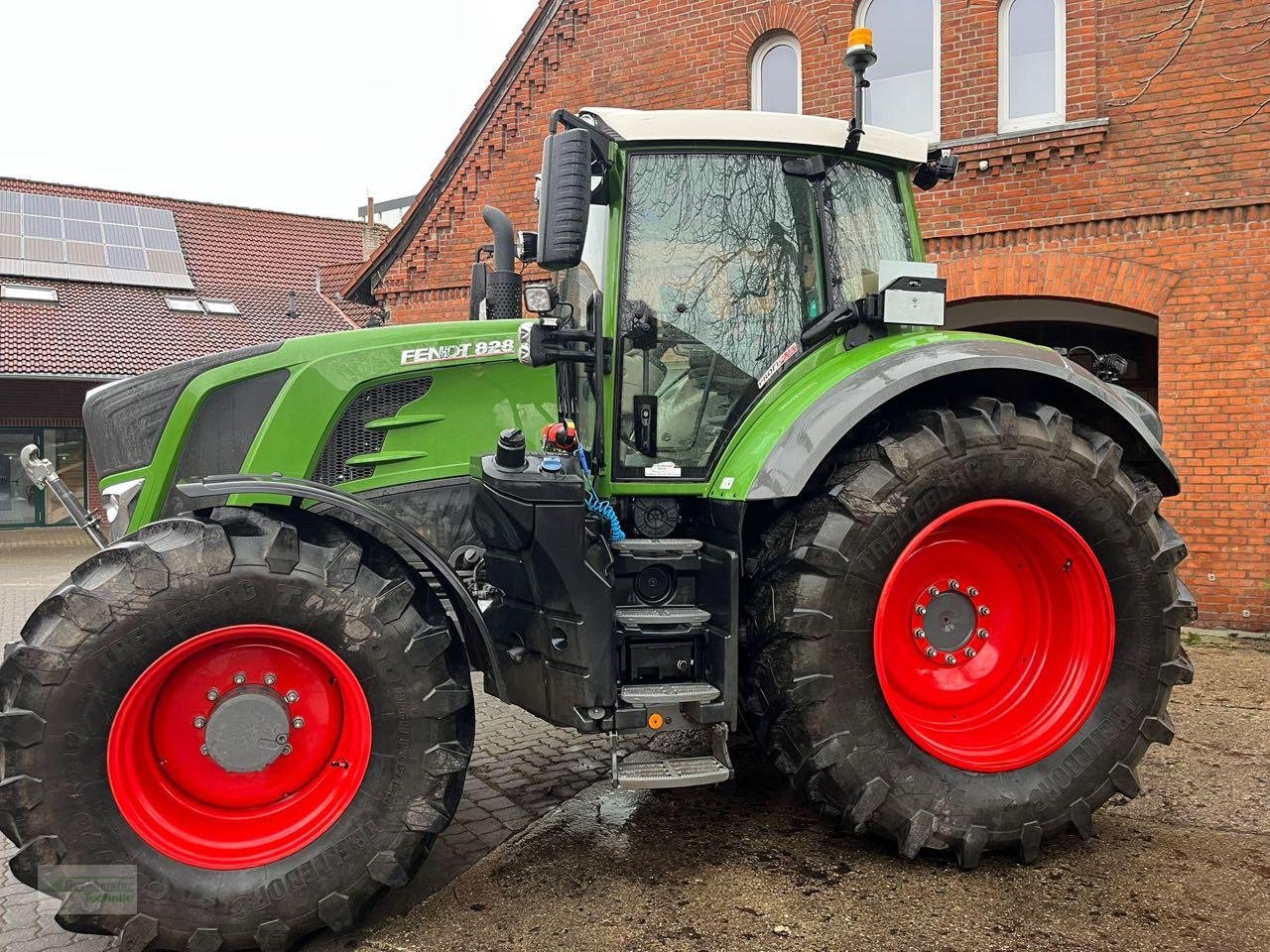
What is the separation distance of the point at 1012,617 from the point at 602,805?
69.7 inches

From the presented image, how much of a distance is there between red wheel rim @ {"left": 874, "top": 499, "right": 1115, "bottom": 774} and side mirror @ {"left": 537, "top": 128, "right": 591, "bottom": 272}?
1.53 meters

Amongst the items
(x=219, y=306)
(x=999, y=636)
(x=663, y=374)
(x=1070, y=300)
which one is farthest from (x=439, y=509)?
(x=219, y=306)

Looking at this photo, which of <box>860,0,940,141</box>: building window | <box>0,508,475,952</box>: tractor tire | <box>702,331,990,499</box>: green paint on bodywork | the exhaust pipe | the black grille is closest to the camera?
<box>0,508,475,952</box>: tractor tire

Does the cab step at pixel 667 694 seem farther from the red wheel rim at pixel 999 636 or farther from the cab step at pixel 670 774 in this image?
the red wheel rim at pixel 999 636

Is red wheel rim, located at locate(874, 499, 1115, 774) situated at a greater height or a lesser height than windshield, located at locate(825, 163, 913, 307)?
lesser

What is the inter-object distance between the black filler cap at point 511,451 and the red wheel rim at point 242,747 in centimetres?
79

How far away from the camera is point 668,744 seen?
455 cm

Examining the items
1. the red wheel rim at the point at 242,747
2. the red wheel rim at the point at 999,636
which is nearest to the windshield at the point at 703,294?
the red wheel rim at the point at 999,636

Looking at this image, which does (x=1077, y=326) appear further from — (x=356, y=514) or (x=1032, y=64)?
(x=356, y=514)

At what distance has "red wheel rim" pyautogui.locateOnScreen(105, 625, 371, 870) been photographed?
2.63 meters

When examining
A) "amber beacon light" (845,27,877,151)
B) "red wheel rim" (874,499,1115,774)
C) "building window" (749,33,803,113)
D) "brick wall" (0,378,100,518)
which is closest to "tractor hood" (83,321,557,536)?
"amber beacon light" (845,27,877,151)

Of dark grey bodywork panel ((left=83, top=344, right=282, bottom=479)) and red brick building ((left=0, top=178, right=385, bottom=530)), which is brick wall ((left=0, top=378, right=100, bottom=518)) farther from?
dark grey bodywork panel ((left=83, top=344, right=282, bottom=479))

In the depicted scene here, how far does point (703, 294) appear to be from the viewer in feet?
11.0

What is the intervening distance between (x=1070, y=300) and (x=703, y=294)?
5.20 m
